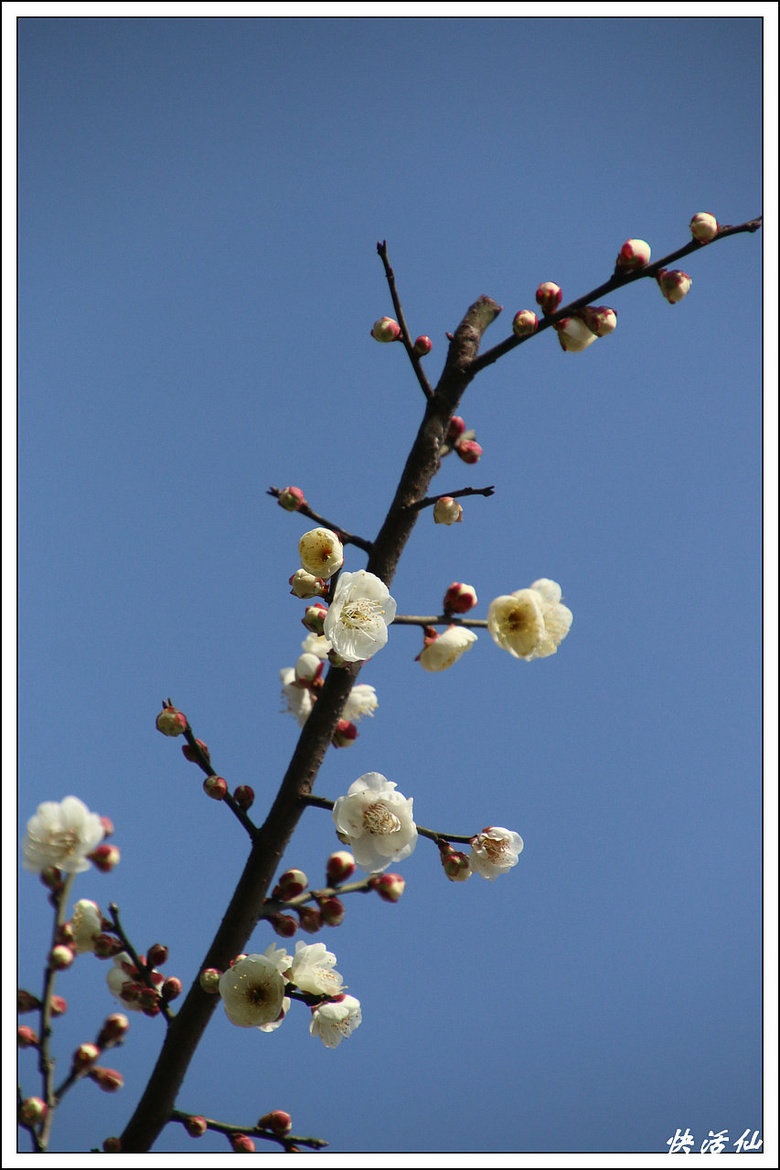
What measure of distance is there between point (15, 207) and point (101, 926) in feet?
7.02

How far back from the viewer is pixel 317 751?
1.55 m

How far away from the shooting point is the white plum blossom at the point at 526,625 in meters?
1.53

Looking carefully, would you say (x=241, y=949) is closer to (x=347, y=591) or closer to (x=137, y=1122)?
(x=137, y=1122)

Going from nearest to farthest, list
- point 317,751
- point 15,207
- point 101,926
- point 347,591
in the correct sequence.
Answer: point 347,591, point 317,751, point 101,926, point 15,207

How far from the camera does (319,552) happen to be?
1.50 m

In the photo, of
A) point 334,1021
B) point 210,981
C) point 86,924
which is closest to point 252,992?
→ point 210,981

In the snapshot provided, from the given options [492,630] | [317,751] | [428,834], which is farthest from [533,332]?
[428,834]

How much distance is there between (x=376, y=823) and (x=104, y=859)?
2.98 feet

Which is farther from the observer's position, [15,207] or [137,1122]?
[15,207]

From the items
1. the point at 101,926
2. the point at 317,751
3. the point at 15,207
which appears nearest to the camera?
the point at 317,751

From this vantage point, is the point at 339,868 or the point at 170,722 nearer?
the point at 170,722

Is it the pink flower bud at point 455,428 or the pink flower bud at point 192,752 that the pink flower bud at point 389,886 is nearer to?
the pink flower bud at point 192,752

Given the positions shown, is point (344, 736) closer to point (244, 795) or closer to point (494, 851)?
point (244, 795)

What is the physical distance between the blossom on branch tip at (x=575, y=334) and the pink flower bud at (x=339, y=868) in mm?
1262
